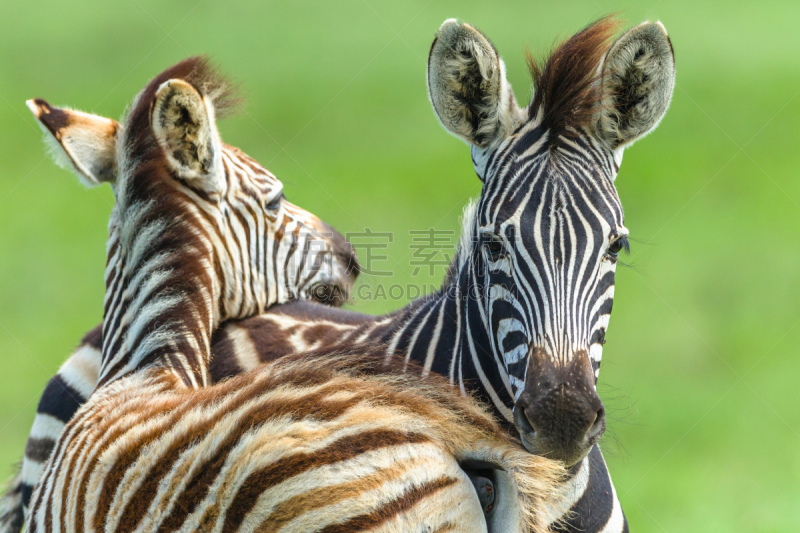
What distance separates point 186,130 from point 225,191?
531mm

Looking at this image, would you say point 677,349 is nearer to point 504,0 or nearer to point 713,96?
point 713,96

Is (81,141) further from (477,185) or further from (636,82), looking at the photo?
(477,185)

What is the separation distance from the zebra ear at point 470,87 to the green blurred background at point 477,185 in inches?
69.2

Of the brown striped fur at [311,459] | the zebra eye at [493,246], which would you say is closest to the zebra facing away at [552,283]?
the zebra eye at [493,246]

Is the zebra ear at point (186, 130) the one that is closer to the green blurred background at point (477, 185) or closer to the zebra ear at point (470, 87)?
the zebra ear at point (470, 87)

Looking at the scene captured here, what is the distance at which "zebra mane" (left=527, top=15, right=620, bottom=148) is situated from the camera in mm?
3461

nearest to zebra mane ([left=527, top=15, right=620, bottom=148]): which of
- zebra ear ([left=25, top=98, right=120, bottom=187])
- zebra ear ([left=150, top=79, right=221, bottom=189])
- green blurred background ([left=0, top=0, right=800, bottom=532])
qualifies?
green blurred background ([left=0, top=0, right=800, bottom=532])

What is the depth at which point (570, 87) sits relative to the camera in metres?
3.46

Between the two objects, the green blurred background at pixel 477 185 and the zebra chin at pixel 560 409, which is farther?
the green blurred background at pixel 477 185

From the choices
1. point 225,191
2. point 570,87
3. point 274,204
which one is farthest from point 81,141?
point 570,87

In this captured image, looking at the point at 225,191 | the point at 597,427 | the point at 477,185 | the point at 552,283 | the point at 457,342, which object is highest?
the point at 225,191

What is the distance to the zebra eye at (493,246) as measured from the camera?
3.32 metres

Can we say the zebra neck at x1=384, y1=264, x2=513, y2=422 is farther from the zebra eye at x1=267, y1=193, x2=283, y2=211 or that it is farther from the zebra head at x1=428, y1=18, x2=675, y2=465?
the zebra eye at x1=267, y1=193, x2=283, y2=211

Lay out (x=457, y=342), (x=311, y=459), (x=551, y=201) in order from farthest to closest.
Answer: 1. (x=457, y=342)
2. (x=551, y=201)
3. (x=311, y=459)
